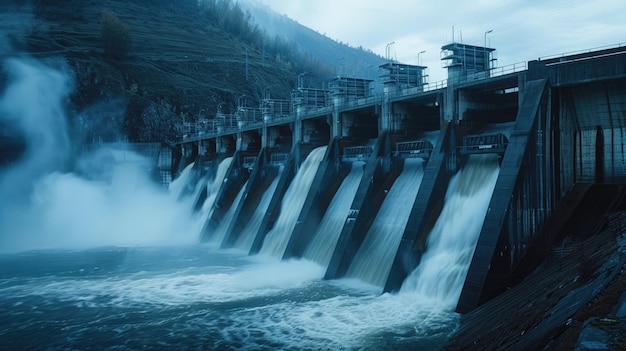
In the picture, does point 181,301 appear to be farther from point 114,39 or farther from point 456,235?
point 114,39

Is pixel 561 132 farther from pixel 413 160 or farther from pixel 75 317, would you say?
pixel 75 317

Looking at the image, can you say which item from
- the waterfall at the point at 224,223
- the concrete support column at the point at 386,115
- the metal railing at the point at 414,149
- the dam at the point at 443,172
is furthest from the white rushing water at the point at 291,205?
the metal railing at the point at 414,149

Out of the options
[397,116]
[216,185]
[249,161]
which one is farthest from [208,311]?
[216,185]

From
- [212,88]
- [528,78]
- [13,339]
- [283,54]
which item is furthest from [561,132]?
[283,54]

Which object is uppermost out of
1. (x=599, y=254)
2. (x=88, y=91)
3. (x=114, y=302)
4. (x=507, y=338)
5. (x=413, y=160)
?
(x=88, y=91)

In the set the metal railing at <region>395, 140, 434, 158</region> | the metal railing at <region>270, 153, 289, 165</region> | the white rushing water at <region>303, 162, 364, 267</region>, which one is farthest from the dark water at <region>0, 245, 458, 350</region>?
the metal railing at <region>270, 153, 289, 165</region>

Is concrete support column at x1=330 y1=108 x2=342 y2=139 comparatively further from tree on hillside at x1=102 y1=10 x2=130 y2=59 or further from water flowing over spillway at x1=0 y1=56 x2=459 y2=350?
tree on hillside at x1=102 y1=10 x2=130 y2=59
